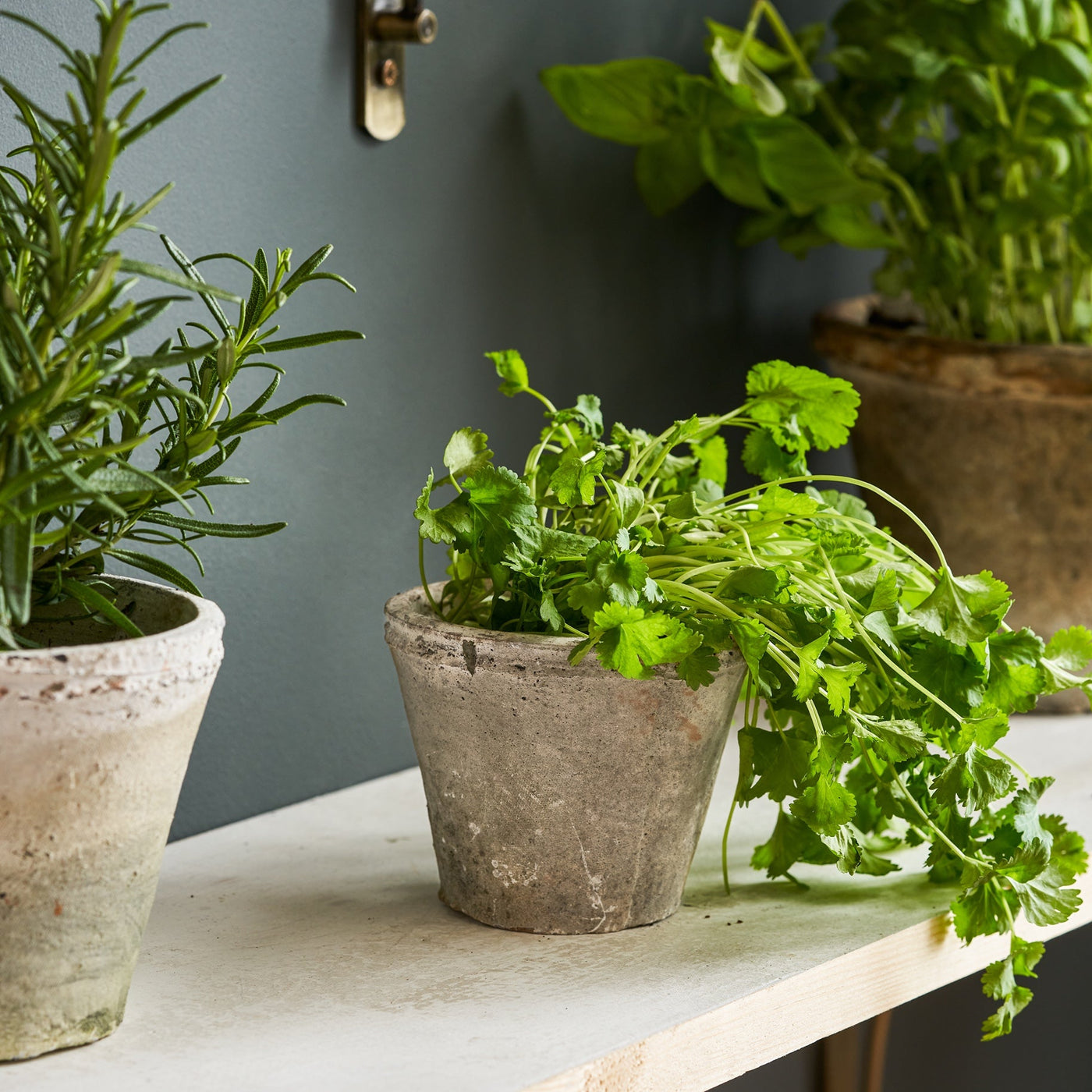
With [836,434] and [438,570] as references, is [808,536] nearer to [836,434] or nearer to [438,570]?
[836,434]

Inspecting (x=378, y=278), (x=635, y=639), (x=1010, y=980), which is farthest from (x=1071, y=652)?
(x=378, y=278)

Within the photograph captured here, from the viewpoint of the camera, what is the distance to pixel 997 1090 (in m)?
1.55

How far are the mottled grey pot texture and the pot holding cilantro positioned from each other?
497 millimetres

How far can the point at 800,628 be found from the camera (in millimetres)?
700

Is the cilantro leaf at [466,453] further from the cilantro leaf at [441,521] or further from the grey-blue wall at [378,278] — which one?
the grey-blue wall at [378,278]

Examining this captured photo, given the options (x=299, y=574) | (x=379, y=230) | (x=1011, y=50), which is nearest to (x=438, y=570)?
(x=299, y=574)

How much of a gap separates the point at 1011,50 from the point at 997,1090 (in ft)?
3.68

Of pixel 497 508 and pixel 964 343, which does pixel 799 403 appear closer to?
pixel 497 508

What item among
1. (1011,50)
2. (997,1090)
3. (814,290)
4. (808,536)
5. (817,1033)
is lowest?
(997,1090)

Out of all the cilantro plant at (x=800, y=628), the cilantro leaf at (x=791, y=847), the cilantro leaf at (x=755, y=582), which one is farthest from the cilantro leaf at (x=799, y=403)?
the cilantro leaf at (x=791, y=847)

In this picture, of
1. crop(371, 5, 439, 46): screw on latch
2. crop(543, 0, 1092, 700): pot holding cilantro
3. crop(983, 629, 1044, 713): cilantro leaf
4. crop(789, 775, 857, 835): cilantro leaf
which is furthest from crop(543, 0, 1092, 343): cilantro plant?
crop(789, 775, 857, 835): cilantro leaf

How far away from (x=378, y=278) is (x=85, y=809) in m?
0.52

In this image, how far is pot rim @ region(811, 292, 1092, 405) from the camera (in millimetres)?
1088

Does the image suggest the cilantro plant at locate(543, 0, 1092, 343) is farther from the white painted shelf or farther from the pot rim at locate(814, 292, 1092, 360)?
the white painted shelf
